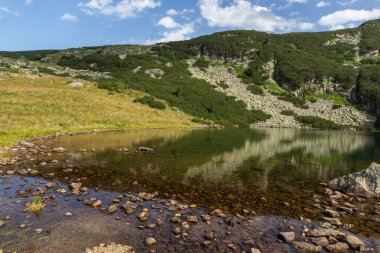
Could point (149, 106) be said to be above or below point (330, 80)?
below

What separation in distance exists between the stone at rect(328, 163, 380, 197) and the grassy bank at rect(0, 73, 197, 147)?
2986 cm

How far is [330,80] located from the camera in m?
132

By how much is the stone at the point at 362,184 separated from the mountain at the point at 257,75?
205ft

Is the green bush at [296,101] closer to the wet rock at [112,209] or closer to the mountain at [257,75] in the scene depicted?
the mountain at [257,75]

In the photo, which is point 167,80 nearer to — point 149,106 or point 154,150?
point 149,106

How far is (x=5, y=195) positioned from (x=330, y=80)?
138607 millimetres

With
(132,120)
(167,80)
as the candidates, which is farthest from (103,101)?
(167,80)

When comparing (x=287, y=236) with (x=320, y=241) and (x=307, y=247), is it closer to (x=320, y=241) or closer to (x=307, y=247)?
(x=307, y=247)

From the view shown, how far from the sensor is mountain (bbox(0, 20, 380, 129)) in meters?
95.9

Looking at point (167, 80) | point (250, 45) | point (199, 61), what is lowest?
point (167, 80)

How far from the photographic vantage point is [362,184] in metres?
20.0

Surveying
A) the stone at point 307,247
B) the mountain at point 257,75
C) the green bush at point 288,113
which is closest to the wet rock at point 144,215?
the stone at point 307,247

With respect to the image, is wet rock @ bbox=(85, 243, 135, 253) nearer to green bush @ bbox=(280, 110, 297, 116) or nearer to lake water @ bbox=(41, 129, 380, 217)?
lake water @ bbox=(41, 129, 380, 217)

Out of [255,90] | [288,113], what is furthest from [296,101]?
[255,90]
